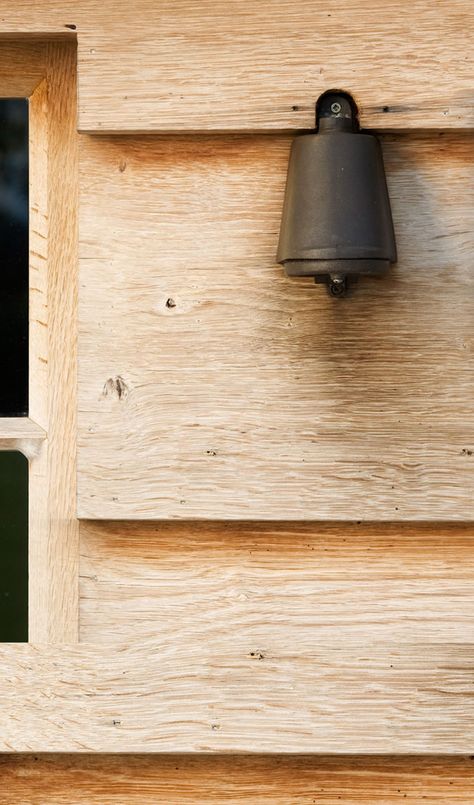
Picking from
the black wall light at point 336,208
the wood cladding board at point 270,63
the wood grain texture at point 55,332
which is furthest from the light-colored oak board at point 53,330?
the black wall light at point 336,208

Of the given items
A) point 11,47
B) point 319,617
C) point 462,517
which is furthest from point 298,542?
A: point 11,47

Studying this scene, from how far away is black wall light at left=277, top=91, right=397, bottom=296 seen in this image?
3.98 ft

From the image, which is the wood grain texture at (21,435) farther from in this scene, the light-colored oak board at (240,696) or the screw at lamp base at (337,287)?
the screw at lamp base at (337,287)

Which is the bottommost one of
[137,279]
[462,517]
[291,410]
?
[462,517]

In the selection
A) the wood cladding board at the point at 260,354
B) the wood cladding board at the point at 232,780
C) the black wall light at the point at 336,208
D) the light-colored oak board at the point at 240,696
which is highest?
the black wall light at the point at 336,208

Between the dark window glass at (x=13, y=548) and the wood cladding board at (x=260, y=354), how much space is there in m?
0.14

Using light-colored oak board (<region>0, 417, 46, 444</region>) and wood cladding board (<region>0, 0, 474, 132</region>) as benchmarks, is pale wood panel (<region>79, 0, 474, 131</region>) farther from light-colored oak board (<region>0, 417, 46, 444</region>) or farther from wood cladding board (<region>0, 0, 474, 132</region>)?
light-colored oak board (<region>0, 417, 46, 444</region>)

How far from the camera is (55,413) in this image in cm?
142

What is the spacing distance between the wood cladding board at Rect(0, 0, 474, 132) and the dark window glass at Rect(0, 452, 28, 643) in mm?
507

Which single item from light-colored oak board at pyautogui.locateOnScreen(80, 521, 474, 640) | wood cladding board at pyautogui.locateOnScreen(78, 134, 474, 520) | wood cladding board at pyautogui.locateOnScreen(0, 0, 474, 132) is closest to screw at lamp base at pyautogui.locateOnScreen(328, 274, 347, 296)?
wood cladding board at pyautogui.locateOnScreen(78, 134, 474, 520)

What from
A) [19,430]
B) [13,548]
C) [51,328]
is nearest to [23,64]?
[51,328]

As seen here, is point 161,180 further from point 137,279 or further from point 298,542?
point 298,542

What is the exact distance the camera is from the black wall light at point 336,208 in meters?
1.21

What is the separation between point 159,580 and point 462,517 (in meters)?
0.43
